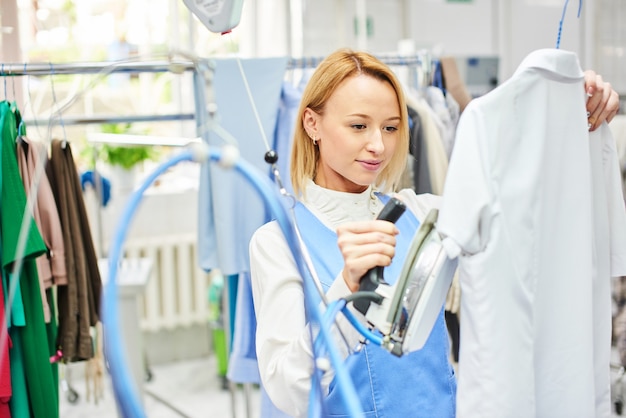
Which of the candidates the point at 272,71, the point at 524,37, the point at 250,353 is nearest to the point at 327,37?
the point at 524,37

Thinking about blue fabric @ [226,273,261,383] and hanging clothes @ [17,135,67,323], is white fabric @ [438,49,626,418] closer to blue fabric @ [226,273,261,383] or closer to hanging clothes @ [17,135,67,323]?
blue fabric @ [226,273,261,383]

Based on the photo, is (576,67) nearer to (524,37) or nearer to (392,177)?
(392,177)

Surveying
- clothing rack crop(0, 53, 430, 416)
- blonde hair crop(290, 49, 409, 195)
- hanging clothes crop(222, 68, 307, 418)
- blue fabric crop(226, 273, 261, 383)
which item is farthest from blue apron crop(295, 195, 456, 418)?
blue fabric crop(226, 273, 261, 383)

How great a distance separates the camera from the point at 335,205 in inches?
42.6

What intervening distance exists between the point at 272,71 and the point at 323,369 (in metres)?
1.30

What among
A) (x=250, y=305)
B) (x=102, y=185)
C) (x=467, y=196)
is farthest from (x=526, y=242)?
(x=102, y=185)

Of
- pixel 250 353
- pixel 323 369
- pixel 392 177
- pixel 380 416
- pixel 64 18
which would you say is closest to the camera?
pixel 323 369

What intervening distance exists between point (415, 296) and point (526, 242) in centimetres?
18

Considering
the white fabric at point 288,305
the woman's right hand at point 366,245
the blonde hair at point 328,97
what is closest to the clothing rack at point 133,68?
the blonde hair at point 328,97

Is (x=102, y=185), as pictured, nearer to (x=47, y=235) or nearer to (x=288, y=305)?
(x=47, y=235)

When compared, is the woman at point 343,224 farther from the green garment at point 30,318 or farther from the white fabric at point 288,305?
the green garment at point 30,318

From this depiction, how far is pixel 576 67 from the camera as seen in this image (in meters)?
0.90

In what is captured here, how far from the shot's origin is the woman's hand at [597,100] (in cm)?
98

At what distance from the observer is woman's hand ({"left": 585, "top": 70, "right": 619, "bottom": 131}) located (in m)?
0.98
